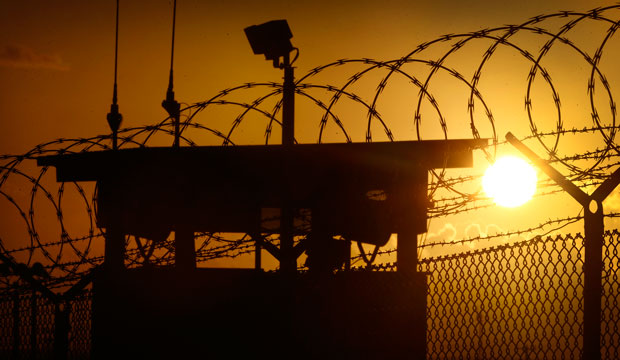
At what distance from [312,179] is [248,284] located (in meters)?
1.91

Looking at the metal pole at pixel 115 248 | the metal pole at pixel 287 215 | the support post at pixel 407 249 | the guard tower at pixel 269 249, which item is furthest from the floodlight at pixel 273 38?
the metal pole at pixel 115 248

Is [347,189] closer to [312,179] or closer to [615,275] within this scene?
[312,179]

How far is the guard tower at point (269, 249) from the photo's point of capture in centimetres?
719

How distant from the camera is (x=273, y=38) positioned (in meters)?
8.54

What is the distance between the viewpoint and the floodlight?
853 centimetres

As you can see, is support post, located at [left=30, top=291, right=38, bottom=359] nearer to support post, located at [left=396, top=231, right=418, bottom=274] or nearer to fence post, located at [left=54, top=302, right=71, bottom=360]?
fence post, located at [left=54, top=302, right=71, bottom=360]

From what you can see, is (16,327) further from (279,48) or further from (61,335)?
(279,48)

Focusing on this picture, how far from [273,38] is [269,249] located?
2.59 metres

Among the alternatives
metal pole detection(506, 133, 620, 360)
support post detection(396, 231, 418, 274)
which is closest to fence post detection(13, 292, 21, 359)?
support post detection(396, 231, 418, 274)

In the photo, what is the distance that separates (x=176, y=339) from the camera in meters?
7.98

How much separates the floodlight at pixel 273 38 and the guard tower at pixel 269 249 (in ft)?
3.57

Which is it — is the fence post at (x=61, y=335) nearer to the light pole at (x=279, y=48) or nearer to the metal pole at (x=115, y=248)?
the metal pole at (x=115, y=248)

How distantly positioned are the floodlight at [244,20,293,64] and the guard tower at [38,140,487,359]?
3.57 ft

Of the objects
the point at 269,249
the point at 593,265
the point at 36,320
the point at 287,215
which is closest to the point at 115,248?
the point at 36,320
